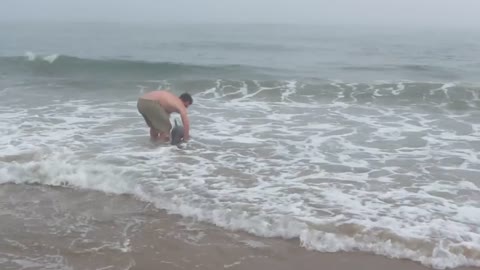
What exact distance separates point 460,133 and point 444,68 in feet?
37.4

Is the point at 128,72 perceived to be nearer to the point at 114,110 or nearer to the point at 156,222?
the point at 114,110

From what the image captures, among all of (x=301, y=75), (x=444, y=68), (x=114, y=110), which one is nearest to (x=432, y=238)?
(x=114, y=110)

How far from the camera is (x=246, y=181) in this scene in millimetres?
6363

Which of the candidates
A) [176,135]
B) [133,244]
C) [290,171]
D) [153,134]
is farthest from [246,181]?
[153,134]

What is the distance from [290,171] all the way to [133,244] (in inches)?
108

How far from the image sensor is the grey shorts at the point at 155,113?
7.83m

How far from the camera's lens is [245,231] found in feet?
16.3

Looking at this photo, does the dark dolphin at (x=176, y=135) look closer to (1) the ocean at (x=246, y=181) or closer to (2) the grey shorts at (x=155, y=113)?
(2) the grey shorts at (x=155, y=113)

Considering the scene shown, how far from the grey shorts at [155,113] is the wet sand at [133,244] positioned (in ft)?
7.92

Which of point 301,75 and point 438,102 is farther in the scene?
point 301,75

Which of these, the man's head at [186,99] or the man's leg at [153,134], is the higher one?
the man's head at [186,99]

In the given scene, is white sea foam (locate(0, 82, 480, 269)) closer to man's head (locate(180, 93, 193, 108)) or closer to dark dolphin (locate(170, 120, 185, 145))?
dark dolphin (locate(170, 120, 185, 145))

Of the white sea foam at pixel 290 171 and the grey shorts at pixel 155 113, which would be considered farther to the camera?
the grey shorts at pixel 155 113

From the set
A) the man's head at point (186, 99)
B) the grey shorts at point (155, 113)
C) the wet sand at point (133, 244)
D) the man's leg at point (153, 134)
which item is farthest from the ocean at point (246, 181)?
the man's head at point (186, 99)
